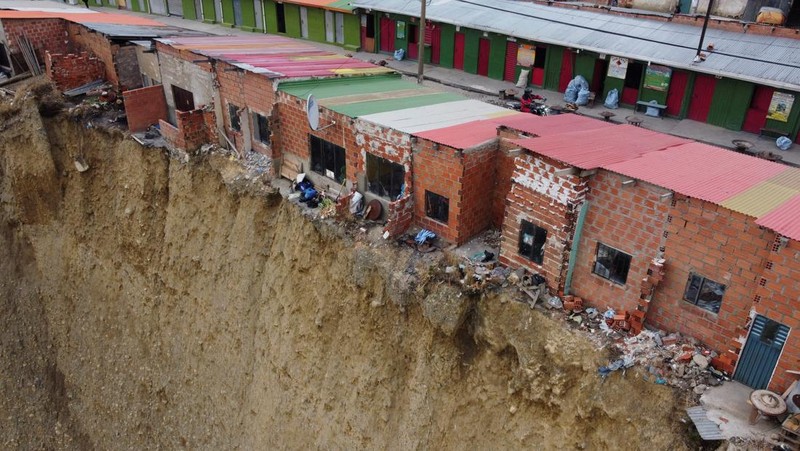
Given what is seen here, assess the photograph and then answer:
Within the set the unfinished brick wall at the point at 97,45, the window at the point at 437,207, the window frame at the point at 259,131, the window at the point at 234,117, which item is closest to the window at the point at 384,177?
the window at the point at 437,207

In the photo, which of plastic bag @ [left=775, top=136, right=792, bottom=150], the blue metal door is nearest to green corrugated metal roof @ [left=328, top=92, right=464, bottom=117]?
the blue metal door

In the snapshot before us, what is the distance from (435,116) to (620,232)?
7.05 metres

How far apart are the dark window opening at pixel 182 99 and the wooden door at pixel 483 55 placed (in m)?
14.4

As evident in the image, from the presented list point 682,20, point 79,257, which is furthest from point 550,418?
point 682,20

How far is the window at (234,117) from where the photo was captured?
2092cm

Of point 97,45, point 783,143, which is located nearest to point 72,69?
point 97,45

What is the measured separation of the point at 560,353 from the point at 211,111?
50.9 feet

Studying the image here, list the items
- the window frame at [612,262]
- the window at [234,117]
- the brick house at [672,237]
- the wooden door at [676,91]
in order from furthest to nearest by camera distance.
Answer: the wooden door at [676,91] < the window at [234,117] < the window frame at [612,262] < the brick house at [672,237]

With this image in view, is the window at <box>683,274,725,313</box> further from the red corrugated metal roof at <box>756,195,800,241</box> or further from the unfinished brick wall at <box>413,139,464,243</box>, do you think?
the unfinished brick wall at <box>413,139,464,243</box>

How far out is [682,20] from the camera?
26328 mm

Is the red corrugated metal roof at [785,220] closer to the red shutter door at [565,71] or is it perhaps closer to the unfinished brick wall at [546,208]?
the unfinished brick wall at [546,208]

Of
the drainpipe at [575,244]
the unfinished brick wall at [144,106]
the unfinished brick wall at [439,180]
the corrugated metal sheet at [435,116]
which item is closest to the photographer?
the drainpipe at [575,244]

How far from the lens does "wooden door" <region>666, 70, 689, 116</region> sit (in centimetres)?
2358

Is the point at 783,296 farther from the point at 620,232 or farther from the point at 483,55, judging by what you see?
the point at 483,55
